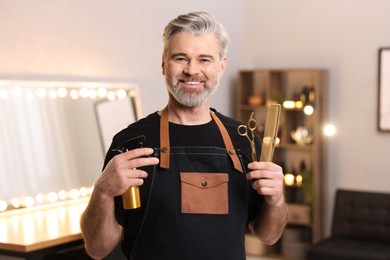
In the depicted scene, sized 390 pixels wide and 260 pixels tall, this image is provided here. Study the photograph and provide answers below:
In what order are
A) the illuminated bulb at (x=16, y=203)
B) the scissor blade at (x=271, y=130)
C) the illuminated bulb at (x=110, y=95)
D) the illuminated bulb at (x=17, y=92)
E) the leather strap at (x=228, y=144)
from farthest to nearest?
1. the illuminated bulb at (x=110, y=95)
2. the illuminated bulb at (x=17, y=92)
3. the illuminated bulb at (x=16, y=203)
4. the leather strap at (x=228, y=144)
5. the scissor blade at (x=271, y=130)

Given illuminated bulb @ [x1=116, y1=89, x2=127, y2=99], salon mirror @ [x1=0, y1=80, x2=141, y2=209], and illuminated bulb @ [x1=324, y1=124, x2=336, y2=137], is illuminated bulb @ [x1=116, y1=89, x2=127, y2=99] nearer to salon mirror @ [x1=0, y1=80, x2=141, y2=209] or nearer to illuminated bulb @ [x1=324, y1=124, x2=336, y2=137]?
salon mirror @ [x1=0, y1=80, x2=141, y2=209]

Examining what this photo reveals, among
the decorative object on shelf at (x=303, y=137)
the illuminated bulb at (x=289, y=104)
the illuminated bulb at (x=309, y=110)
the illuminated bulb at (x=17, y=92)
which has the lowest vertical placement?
the decorative object on shelf at (x=303, y=137)

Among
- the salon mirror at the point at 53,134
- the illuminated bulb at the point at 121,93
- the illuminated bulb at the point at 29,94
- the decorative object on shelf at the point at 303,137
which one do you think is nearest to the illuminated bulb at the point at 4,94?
the salon mirror at the point at 53,134

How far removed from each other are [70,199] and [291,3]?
3220 mm

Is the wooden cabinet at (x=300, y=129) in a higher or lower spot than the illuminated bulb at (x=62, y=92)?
lower

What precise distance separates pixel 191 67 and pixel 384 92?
434 centimetres

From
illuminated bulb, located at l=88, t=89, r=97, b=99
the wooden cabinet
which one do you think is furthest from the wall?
illuminated bulb, located at l=88, t=89, r=97, b=99

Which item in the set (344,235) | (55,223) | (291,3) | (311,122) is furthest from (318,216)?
(55,223)

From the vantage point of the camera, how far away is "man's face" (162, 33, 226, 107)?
83.2 inches

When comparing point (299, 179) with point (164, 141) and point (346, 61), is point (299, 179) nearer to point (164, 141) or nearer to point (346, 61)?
point (346, 61)

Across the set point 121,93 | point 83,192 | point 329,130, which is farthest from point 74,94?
point 329,130

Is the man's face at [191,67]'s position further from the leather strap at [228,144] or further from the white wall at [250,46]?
the white wall at [250,46]

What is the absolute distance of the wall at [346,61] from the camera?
616 centimetres

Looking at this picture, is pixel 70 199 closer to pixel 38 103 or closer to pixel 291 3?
pixel 38 103
